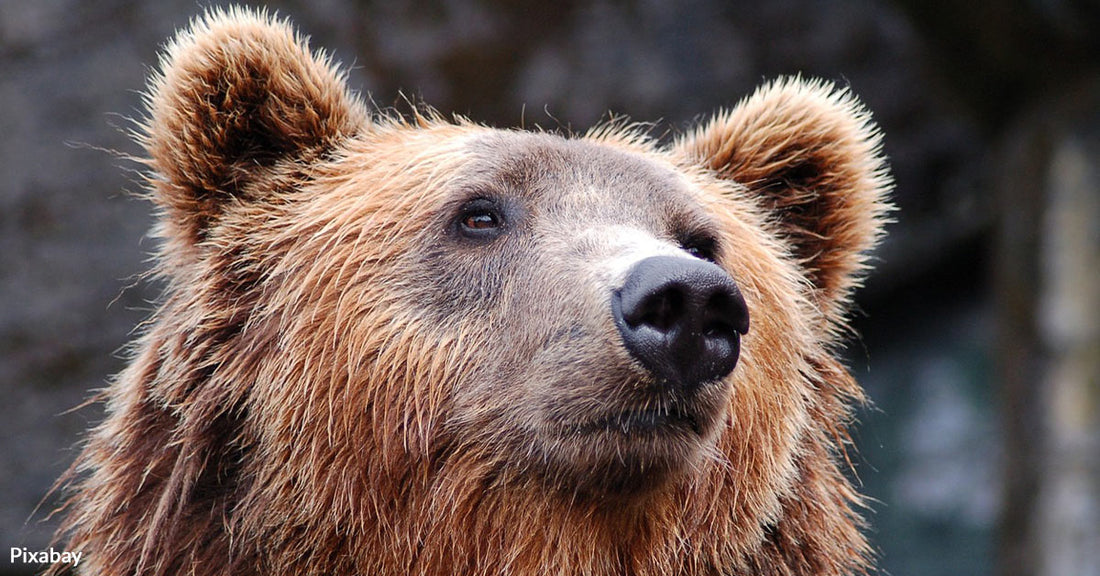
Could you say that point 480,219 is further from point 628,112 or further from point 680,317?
point 628,112

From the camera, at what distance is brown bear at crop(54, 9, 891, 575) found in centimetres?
348

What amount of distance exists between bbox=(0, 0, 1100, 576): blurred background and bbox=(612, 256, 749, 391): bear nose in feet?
18.1

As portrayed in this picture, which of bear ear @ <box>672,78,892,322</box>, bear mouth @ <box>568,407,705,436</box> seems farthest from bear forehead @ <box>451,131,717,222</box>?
bear mouth @ <box>568,407,705,436</box>

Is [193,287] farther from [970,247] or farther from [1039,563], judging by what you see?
[970,247]

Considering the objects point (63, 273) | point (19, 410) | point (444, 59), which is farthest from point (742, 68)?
point (19, 410)

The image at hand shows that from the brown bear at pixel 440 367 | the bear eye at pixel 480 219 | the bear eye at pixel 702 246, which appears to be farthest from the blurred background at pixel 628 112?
the bear eye at pixel 702 246

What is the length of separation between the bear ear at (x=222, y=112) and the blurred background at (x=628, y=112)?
4142mm

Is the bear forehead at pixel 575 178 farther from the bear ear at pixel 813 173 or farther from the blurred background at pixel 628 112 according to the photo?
the blurred background at pixel 628 112

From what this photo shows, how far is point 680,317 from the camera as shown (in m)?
3.24

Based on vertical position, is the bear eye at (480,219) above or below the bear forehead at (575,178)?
below

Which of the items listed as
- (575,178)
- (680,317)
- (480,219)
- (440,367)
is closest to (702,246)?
(575,178)

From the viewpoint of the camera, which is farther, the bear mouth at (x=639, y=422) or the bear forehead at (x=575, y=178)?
the bear forehead at (x=575, y=178)

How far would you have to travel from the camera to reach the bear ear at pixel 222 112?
4.05m

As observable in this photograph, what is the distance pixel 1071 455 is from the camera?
9.22m
